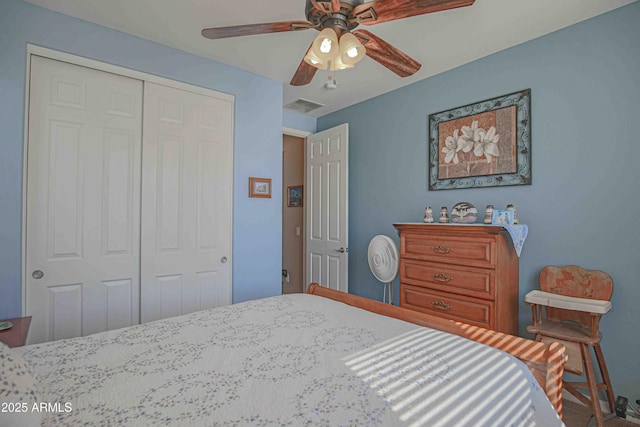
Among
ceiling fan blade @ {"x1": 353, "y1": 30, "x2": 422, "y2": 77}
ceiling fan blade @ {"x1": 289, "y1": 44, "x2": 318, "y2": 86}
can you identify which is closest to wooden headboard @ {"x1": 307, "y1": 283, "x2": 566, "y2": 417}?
ceiling fan blade @ {"x1": 353, "y1": 30, "x2": 422, "y2": 77}

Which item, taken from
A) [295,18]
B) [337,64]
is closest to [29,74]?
[295,18]

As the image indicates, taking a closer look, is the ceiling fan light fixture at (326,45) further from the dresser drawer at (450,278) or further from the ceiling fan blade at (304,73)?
the dresser drawer at (450,278)

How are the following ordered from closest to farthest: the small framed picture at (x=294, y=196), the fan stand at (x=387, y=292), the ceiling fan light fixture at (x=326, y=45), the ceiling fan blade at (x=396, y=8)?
the ceiling fan blade at (x=396, y=8) → the ceiling fan light fixture at (x=326, y=45) → the fan stand at (x=387, y=292) → the small framed picture at (x=294, y=196)

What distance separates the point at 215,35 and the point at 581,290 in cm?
275

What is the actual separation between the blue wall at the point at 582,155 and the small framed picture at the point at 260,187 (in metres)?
1.64

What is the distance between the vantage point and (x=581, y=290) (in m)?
2.11

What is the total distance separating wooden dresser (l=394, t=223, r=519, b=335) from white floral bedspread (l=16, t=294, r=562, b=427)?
40.0 inches

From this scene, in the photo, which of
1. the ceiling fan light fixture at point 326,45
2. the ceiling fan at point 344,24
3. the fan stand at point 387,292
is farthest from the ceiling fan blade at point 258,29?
the fan stand at point 387,292

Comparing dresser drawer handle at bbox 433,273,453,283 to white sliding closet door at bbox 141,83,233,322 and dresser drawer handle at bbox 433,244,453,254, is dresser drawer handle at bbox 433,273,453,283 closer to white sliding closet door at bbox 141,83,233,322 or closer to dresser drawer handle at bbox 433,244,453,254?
dresser drawer handle at bbox 433,244,453,254

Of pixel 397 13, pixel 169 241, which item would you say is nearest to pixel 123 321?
pixel 169 241

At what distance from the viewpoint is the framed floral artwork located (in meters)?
2.45

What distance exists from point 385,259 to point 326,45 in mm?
2112

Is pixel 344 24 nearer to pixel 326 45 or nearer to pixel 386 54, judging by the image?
pixel 326 45

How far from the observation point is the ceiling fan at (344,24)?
4.58 feet
